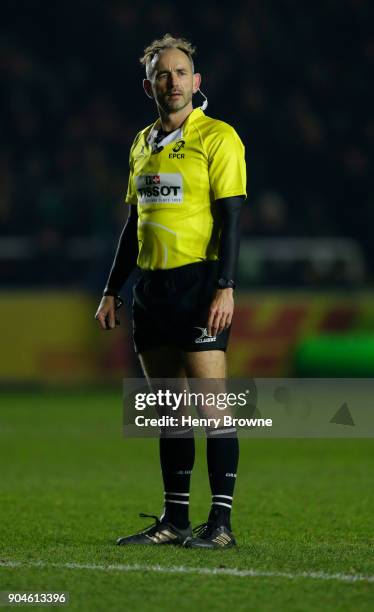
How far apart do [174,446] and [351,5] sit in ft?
55.9

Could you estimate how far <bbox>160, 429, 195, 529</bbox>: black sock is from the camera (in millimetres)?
5031

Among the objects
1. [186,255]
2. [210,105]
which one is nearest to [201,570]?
[186,255]

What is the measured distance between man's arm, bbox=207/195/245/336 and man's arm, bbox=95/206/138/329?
0.48 metres

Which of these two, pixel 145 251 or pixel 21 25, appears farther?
pixel 21 25

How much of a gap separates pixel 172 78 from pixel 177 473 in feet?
4.86

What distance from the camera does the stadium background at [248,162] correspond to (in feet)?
48.4

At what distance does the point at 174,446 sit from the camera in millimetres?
5035

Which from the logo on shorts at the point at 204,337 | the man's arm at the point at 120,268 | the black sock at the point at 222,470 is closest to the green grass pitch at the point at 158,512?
the black sock at the point at 222,470

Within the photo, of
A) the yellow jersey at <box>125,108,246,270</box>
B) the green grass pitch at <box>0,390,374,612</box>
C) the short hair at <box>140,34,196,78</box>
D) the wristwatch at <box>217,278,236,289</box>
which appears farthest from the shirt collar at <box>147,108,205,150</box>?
the green grass pitch at <box>0,390,374,612</box>

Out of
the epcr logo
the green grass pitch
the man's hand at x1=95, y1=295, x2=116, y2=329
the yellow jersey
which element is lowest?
the green grass pitch

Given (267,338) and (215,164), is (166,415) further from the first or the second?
(267,338)

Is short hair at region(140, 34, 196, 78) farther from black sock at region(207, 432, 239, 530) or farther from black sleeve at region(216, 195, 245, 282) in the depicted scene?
black sock at region(207, 432, 239, 530)

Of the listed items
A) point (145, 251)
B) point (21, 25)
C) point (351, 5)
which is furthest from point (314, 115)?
point (145, 251)

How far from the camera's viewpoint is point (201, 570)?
4.33 m
